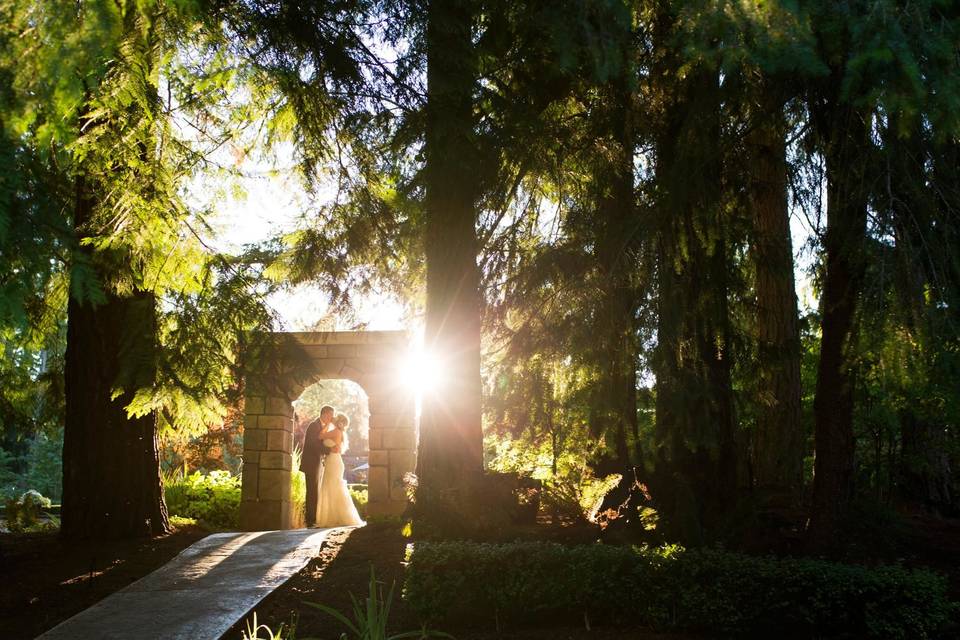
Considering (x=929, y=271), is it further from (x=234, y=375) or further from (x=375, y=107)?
(x=234, y=375)

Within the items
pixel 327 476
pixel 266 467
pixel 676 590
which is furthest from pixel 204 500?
pixel 676 590

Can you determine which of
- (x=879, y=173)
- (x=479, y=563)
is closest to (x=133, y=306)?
(x=479, y=563)

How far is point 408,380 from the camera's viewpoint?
11.3 m

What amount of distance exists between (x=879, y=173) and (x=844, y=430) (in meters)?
1.94

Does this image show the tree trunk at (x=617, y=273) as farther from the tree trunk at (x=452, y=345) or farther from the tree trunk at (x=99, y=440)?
the tree trunk at (x=99, y=440)

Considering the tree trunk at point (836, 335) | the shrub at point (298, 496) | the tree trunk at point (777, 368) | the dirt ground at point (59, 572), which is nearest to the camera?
the tree trunk at point (836, 335)

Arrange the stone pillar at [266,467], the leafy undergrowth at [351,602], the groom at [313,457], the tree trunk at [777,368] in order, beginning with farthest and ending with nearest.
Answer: the groom at [313,457] → the stone pillar at [266,467] → the tree trunk at [777,368] → the leafy undergrowth at [351,602]

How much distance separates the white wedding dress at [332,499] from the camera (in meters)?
11.4

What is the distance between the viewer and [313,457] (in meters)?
11.3

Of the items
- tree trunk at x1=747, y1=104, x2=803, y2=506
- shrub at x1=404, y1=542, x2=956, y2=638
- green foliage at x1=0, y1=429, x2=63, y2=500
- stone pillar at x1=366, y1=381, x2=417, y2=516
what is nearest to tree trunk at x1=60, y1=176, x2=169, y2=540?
shrub at x1=404, y1=542, x2=956, y2=638

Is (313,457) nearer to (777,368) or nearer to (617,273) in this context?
(777,368)

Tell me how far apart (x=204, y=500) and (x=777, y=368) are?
7715mm

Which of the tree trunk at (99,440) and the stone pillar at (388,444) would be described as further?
→ the stone pillar at (388,444)

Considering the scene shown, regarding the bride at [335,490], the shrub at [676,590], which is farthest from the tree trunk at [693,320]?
the bride at [335,490]
